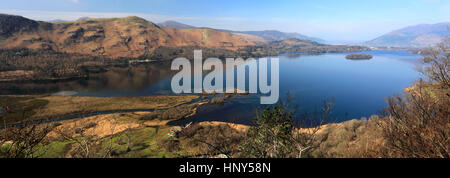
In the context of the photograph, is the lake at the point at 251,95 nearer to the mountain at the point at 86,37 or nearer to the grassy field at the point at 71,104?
the grassy field at the point at 71,104

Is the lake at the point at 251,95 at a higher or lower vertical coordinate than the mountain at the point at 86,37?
lower

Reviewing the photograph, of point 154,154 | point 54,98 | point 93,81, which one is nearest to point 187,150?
point 154,154

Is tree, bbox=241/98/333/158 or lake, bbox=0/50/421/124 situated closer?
tree, bbox=241/98/333/158

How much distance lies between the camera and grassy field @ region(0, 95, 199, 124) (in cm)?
3963

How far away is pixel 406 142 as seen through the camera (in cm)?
699

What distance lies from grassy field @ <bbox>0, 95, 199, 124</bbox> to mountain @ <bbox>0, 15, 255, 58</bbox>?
103 meters

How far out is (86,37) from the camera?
15925 cm

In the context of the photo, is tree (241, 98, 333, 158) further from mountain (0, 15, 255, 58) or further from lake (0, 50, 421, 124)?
mountain (0, 15, 255, 58)

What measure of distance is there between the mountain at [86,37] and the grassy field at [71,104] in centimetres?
10260

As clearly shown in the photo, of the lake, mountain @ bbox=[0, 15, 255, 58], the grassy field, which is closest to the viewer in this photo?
the grassy field

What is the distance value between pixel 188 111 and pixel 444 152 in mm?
38845

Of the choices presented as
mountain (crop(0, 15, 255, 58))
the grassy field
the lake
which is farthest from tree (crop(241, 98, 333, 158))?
mountain (crop(0, 15, 255, 58))

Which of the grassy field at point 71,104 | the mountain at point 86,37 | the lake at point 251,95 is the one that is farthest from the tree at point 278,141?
the mountain at point 86,37

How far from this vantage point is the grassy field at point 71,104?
1560 inches
